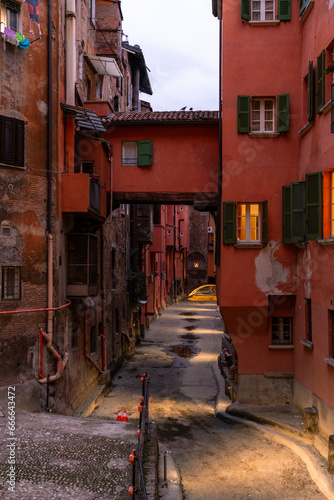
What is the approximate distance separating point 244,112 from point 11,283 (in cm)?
963

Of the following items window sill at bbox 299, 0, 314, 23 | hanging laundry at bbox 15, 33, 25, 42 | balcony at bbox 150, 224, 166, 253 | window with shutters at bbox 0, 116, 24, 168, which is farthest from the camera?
balcony at bbox 150, 224, 166, 253

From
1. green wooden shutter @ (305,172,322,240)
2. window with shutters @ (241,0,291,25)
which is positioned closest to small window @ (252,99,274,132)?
window with shutters @ (241,0,291,25)

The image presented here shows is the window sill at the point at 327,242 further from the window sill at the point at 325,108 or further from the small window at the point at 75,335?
the small window at the point at 75,335

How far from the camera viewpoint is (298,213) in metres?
15.1

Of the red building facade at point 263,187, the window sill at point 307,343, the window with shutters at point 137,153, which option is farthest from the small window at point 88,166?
the window sill at point 307,343

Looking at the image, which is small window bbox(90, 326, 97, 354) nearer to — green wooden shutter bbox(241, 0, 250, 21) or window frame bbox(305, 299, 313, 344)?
window frame bbox(305, 299, 313, 344)

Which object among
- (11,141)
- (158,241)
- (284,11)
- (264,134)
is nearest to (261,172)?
(264,134)

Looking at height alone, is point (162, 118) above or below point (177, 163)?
above

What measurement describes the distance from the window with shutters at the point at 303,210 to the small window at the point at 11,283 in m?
8.58

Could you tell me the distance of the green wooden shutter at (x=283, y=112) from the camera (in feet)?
52.9

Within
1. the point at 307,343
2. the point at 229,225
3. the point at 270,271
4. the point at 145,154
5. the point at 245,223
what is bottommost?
the point at 307,343

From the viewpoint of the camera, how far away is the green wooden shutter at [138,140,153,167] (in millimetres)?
18906

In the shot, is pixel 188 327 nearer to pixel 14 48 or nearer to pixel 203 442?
pixel 203 442

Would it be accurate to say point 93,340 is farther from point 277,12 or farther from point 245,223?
point 277,12
